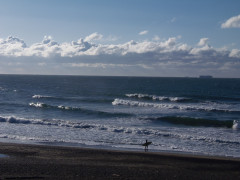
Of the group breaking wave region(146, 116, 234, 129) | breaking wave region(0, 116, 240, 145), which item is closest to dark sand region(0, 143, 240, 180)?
breaking wave region(0, 116, 240, 145)

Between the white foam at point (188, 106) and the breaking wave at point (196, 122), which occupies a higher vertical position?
the white foam at point (188, 106)

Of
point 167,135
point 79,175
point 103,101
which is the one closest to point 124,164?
point 79,175

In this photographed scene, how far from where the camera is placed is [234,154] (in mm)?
16672

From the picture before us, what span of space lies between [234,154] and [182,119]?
41.0ft

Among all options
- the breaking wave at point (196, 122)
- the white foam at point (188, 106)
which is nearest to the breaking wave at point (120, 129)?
the breaking wave at point (196, 122)

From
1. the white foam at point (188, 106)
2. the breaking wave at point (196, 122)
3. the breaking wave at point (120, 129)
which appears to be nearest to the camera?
the breaking wave at point (120, 129)

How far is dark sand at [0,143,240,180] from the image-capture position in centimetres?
1150

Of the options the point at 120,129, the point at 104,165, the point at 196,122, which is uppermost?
the point at 196,122

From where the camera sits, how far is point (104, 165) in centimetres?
1318

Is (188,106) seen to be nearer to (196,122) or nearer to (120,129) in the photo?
(196,122)

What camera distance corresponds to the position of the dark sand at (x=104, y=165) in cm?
1150

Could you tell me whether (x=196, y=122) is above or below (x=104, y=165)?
above

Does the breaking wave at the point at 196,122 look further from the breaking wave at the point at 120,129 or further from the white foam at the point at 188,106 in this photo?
the white foam at the point at 188,106

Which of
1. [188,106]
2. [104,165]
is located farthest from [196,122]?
[104,165]
